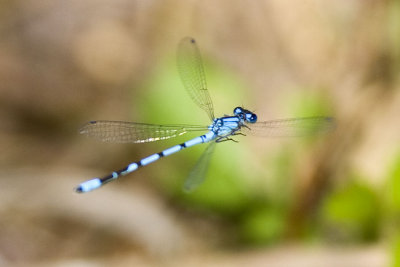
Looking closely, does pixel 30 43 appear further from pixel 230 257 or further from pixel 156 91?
pixel 230 257

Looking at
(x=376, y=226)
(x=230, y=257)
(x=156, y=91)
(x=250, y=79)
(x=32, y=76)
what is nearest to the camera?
(x=376, y=226)

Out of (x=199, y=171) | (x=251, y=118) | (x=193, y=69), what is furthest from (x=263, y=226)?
(x=193, y=69)

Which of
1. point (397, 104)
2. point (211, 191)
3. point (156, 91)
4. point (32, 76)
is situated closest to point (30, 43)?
point (32, 76)

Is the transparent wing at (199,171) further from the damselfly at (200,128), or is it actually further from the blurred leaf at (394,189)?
the blurred leaf at (394,189)

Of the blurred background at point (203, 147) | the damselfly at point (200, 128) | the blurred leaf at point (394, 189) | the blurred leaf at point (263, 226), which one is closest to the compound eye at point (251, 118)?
the damselfly at point (200, 128)

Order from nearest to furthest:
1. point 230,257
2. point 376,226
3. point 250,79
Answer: point 376,226, point 230,257, point 250,79

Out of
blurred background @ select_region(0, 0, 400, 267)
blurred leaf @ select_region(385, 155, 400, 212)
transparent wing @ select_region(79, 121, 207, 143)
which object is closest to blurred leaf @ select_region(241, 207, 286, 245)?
blurred background @ select_region(0, 0, 400, 267)
